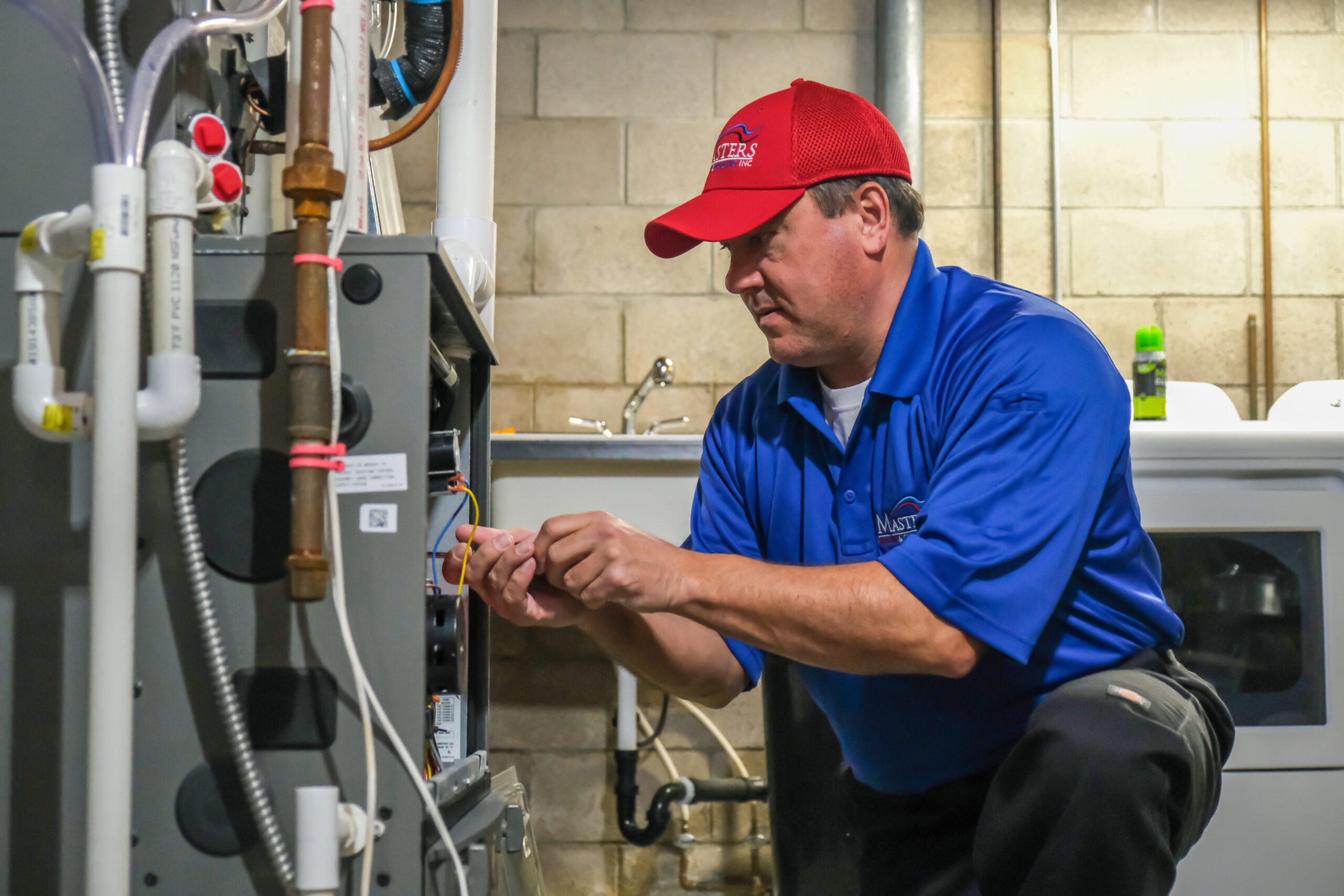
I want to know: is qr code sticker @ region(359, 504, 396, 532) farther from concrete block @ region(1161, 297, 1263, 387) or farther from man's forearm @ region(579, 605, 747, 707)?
concrete block @ region(1161, 297, 1263, 387)

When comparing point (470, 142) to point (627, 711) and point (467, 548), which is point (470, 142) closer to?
point (467, 548)

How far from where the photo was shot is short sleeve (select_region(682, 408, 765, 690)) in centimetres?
119

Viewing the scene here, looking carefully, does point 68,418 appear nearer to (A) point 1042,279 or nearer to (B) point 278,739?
(B) point 278,739

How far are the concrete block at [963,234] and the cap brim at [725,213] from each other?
1333 mm

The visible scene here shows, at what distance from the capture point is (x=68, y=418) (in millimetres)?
590

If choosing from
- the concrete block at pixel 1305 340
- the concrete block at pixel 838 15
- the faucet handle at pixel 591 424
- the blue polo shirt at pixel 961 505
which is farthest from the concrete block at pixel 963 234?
A: the blue polo shirt at pixel 961 505

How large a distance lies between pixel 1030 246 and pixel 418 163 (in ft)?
4.69

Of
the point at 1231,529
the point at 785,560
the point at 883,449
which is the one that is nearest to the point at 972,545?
the point at 883,449

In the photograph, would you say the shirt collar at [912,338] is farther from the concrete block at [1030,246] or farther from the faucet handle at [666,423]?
the concrete block at [1030,246]

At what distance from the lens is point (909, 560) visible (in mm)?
839

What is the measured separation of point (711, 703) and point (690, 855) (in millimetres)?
1074

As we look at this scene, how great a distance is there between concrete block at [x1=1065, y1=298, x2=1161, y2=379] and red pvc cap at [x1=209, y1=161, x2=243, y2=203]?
1.97m

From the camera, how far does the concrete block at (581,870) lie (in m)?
2.12

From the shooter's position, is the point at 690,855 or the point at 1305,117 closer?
the point at 690,855
